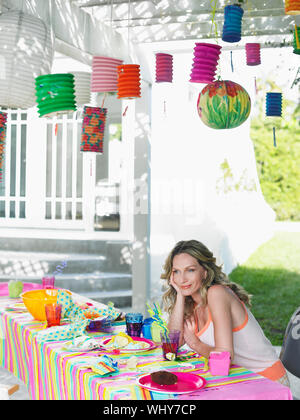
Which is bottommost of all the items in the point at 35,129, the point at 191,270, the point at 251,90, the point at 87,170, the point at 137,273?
the point at 137,273

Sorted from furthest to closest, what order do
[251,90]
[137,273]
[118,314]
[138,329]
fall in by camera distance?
[251,90]
[137,273]
[118,314]
[138,329]

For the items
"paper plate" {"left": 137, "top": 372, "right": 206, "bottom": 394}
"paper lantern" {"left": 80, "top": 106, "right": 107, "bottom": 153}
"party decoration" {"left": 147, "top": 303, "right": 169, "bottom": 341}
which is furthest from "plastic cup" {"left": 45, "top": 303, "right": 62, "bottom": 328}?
"paper lantern" {"left": 80, "top": 106, "right": 107, "bottom": 153}

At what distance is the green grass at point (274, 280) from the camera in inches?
348

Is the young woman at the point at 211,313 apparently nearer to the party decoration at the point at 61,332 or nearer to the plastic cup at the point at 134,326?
the plastic cup at the point at 134,326

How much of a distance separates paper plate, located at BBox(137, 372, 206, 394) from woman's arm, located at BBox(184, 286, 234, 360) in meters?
0.34

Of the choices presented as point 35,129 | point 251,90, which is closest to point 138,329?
point 35,129

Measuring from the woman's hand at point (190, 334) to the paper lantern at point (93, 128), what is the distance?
1.77 metres

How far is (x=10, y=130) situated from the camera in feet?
25.4

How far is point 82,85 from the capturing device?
433 cm

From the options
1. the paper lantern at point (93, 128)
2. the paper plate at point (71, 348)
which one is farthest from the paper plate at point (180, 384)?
the paper lantern at point (93, 128)

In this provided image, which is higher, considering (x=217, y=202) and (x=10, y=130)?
(x=10, y=130)

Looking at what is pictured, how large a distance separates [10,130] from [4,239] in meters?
1.60
